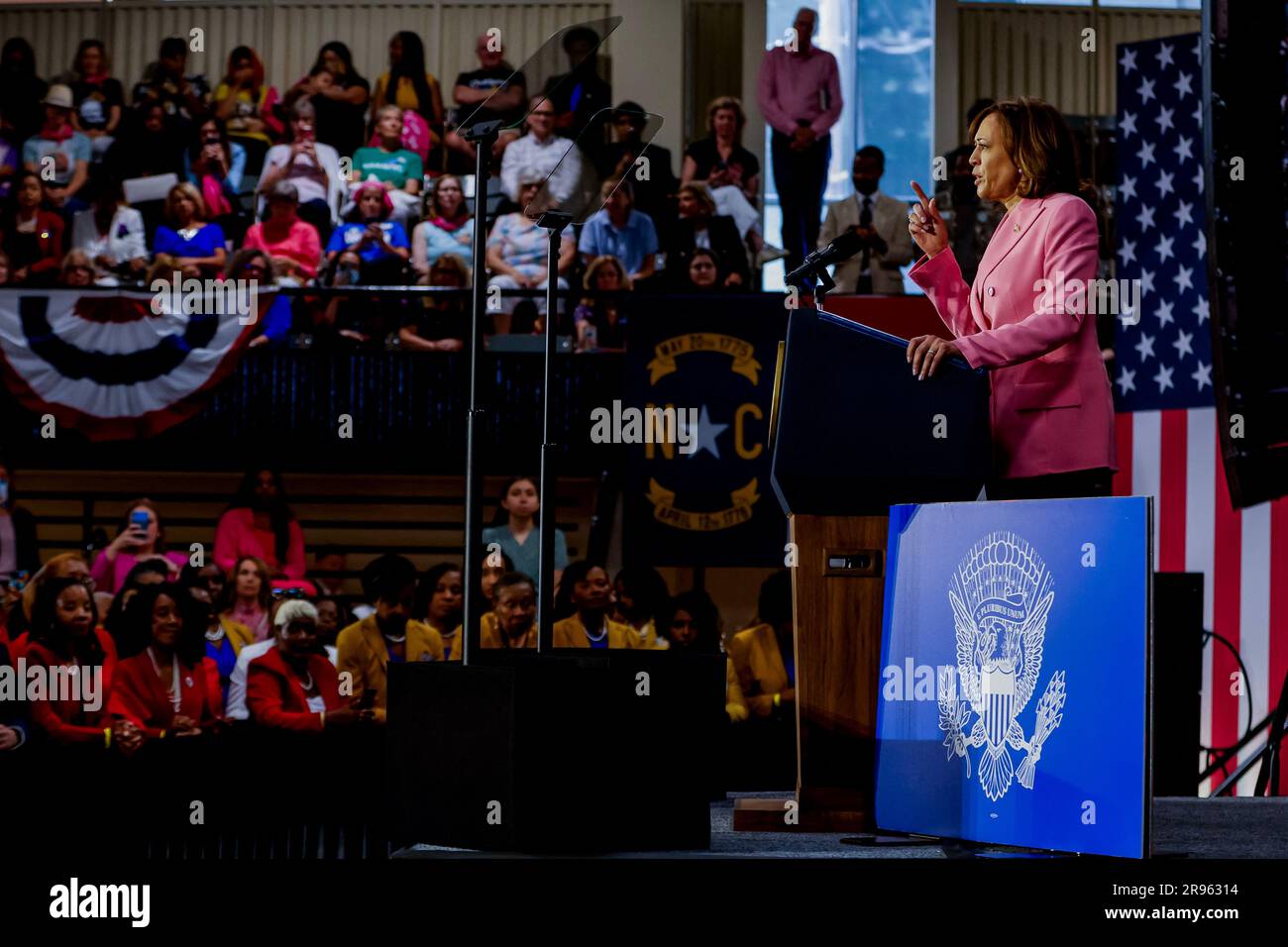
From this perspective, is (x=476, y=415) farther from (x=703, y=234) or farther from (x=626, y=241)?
(x=626, y=241)

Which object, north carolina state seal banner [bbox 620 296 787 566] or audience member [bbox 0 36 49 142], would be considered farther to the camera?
audience member [bbox 0 36 49 142]

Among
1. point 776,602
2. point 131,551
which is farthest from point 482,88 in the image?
point 776,602

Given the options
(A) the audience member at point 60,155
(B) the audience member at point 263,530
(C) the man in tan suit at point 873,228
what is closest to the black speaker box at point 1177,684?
(C) the man in tan suit at point 873,228

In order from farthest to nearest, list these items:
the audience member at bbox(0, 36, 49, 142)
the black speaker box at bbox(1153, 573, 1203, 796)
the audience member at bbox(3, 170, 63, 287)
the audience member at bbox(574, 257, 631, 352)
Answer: the audience member at bbox(0, 36, 49, 142) → the audience member at bbox(3, 170, 63, 287) → the audience member at bbox(574, 257, 631, 352) → the black speaker box at bbox(1153, 573, 1203, 796)

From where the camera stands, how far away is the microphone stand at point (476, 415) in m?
2.56

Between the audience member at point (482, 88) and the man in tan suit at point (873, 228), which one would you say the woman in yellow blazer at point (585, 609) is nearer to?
the audience member at point (482, 88)

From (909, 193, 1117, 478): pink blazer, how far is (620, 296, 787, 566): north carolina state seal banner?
484 cm

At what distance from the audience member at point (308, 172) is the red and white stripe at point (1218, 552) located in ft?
15.1

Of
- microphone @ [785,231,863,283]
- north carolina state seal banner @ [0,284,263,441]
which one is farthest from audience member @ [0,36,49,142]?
microphone @ [785,231,863,283]

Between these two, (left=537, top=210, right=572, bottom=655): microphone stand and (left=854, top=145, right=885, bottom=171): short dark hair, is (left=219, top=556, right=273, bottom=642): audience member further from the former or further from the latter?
(left=537, top=210, right=572, bottom=655): microphone stand

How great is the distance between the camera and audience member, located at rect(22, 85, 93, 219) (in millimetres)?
9438

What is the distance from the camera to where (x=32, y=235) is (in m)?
9.23

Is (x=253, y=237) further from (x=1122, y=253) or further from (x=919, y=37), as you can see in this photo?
(x=919, y=37)
